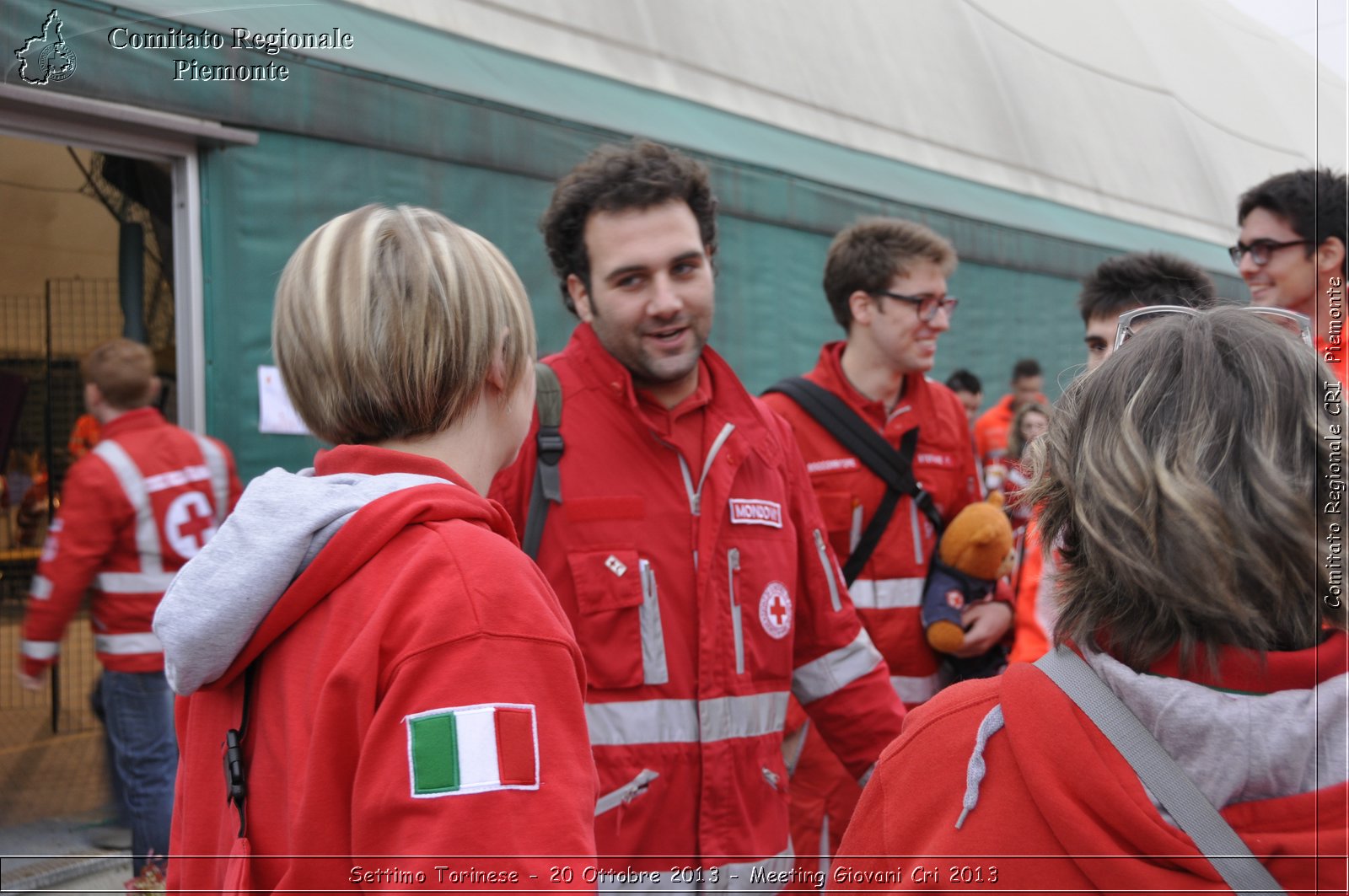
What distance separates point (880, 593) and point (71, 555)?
9.87ft

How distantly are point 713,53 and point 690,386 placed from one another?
4803 mm

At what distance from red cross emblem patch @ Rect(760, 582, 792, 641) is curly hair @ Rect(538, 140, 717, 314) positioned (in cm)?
94

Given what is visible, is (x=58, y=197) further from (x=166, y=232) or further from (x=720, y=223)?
(x=720, y=223)

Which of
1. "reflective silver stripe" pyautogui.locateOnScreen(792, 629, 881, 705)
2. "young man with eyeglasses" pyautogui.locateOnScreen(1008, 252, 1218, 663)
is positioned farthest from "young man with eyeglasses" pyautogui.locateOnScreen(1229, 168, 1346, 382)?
"reflective silver stripe" pyautogui.locateOnScreen(792, 629, 881, 705)

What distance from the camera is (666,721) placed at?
7.79ft

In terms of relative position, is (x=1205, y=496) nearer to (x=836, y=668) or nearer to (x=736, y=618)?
(x=736, y=618)

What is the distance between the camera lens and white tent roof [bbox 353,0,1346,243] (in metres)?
6.19

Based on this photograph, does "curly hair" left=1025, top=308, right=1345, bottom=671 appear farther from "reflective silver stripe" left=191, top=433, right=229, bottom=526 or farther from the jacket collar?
the jacket collar

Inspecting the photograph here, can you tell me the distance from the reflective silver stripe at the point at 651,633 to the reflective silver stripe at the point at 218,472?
2.69m

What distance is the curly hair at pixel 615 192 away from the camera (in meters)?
2.79

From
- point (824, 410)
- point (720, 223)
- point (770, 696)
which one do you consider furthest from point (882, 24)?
point (770, 696)

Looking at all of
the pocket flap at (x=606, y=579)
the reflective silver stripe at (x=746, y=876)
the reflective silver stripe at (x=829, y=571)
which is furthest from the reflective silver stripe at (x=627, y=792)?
the reflective silver stripe at (x=829, y=571)

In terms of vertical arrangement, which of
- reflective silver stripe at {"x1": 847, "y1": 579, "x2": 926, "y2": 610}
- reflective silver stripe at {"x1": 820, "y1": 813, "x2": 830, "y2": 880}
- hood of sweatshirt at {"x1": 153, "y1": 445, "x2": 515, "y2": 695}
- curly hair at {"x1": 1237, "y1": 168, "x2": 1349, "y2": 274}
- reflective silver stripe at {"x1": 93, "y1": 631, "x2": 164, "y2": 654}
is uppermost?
curly hair at {"x1": 1237, "y1": 168, "x2": 1349, "y2": 274}
